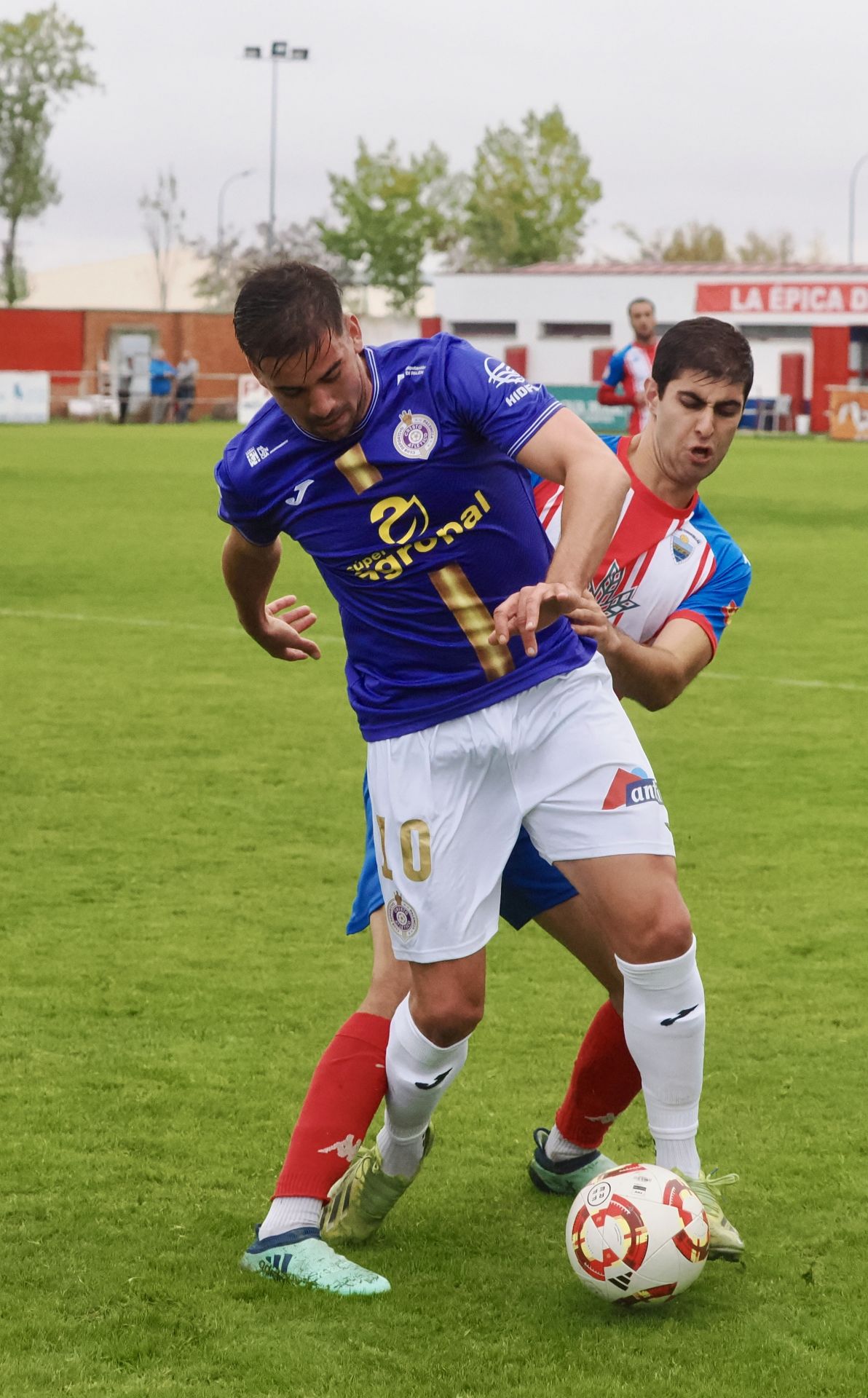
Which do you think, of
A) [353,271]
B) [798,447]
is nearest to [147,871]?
[798,447]

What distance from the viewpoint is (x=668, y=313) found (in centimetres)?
6119

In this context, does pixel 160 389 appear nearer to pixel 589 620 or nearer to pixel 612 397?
pixel 612 397

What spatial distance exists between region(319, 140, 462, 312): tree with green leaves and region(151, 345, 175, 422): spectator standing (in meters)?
37.6

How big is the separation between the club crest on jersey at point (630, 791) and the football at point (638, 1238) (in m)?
0.75

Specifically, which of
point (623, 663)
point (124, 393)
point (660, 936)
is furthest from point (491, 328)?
point (660, 936)

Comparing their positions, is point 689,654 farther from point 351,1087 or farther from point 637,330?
point 637,330

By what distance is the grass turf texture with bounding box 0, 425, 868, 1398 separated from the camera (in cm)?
346

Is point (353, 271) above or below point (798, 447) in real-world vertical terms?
above

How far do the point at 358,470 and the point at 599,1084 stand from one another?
1510 mm

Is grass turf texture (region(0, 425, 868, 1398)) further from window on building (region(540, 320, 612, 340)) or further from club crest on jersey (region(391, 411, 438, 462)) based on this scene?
window on building (region(540, 320, 612, 340))

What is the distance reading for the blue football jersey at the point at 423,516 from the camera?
363 cm

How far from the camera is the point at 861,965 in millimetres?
5855

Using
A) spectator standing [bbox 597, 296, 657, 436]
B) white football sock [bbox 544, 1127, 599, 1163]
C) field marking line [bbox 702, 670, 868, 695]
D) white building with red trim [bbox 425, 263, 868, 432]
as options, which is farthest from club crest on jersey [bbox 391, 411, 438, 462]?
white building with red trim [bbox 425, 263, 868, 432]

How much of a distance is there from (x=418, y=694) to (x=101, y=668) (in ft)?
26.0
